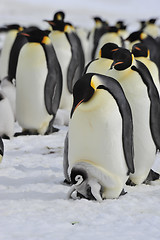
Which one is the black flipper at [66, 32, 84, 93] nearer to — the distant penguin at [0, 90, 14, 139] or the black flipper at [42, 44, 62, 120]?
the black flipper at [42, 44, 62, 120]

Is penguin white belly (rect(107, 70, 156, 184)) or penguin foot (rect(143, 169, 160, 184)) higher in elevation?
penguin white belly (rect(107, 70, 156, 184))

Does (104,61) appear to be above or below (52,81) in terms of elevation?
above

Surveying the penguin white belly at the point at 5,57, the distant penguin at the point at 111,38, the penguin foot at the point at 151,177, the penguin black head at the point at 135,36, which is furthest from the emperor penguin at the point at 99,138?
the distant penguin at the point at 111,38

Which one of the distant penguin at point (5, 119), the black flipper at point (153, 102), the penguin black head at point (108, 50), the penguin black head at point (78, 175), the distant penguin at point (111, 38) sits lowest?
the distant penguin at point (5, 119)

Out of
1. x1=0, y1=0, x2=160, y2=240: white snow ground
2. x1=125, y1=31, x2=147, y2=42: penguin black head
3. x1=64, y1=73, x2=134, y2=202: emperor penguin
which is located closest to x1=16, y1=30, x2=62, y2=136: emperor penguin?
x1=0, y1=0, x2=160, y2=240: white snow ground

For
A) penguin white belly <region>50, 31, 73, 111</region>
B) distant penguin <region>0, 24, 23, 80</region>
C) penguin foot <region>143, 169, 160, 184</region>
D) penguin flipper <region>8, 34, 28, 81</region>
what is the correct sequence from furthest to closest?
1. distant penguin <region>0, 24, 23, 80</region>
2. penguin flipper <region>8, 34, 28, 81</region>
3. penguin white belly <region>50, 31, 73, 111</region>
4. penguin foot <region>143, 169, 160, 184</region>

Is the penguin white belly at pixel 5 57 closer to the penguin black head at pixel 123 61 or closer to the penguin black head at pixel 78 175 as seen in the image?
the penguin black head at pixel 123 61

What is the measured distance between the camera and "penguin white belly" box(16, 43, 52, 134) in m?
5.26

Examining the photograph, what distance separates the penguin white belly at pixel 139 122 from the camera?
3467 millimetres

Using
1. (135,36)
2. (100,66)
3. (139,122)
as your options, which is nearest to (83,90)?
(139,122)

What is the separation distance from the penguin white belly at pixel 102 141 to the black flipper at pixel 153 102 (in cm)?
47

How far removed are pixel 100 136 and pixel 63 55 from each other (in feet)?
12.8

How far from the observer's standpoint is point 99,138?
310 centimetres

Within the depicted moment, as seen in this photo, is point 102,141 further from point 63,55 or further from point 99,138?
point 63,55
